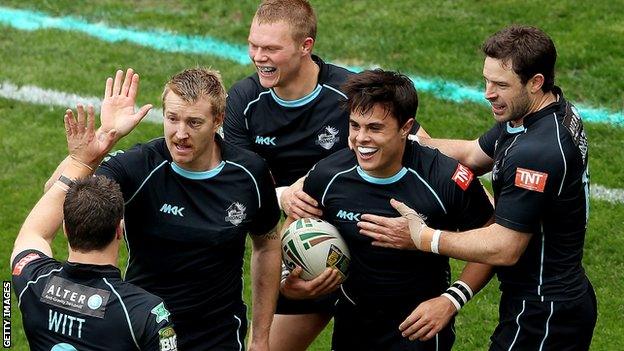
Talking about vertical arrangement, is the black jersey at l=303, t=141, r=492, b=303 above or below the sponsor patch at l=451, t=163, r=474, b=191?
below

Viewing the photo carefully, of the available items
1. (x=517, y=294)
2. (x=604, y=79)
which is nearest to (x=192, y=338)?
(x=517, y=294)

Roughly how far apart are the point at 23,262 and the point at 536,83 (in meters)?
3.20

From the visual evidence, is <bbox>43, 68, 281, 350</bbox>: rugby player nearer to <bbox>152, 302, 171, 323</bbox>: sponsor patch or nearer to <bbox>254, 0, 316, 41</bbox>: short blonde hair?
<bbox>152, 302, 171, 323</bbox>: sponsor patch

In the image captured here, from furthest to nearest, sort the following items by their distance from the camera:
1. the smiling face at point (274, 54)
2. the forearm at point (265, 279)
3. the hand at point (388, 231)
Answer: the smiling face at point (274, 54)
the forearm at point (265, 279)
the hand at point (388, 231)

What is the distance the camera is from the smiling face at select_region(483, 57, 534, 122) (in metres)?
7.43

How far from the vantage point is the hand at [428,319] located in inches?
295

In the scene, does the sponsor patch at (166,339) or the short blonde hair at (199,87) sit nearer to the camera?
the sponsor patch at (166,339)

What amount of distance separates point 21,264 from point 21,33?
9.30m

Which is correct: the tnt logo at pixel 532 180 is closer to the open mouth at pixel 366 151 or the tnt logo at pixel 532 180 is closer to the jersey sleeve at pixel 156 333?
the open mouth at pixel 366 151

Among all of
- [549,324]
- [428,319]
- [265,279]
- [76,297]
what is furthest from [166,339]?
[549,324]

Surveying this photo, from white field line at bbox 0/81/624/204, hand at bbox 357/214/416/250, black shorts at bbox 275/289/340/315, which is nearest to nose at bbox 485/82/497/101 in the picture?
hand at bbox 357/214/416/250

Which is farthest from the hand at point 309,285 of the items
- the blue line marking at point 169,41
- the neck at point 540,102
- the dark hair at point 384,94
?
the blue line marking at point 169,41

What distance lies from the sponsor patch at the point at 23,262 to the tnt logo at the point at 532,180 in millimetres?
2791

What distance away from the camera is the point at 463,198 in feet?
24.6
